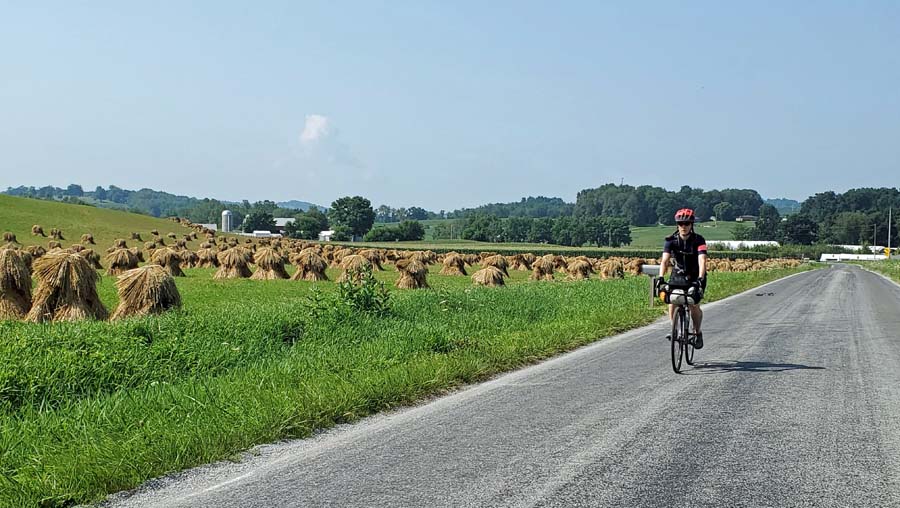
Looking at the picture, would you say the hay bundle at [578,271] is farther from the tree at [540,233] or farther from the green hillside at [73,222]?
the tree at [540,233]

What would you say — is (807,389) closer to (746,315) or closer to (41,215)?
(746,315)

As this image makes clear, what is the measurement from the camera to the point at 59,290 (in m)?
18.2

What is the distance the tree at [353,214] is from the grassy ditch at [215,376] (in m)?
161

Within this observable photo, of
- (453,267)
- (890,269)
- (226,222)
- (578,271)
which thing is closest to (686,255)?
(578,271)

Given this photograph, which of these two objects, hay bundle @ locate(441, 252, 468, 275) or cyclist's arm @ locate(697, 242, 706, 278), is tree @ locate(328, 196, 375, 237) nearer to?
hay bundle @ locate(441, 252, 468, 275)

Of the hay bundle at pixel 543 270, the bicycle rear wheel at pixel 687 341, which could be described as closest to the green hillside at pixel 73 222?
the hay bundle at pixel 543 270

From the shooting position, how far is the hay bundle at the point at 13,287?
62.1 ft

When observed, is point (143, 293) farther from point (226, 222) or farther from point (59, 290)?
point (226, 222)

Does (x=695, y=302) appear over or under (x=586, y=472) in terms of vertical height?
over

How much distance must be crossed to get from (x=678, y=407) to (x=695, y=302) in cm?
323

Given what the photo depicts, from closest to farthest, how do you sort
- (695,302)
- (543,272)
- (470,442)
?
(470,442), (695,302), (543,272)

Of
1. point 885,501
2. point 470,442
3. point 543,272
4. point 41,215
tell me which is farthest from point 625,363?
point 41,215

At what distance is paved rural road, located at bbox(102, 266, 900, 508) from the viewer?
584 cm

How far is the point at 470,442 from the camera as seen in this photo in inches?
291
